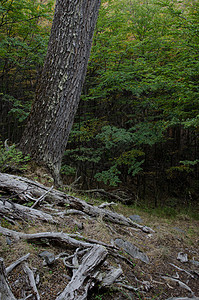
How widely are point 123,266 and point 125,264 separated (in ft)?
0.18

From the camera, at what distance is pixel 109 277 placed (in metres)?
1.46

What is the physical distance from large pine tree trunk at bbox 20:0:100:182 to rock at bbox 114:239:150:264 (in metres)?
1.66

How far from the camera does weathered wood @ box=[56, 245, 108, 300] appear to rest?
121cm

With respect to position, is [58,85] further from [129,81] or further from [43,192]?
[129,81]

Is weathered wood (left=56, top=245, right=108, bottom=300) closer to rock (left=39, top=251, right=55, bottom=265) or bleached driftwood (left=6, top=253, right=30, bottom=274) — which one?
rock (left=39, top=251, right=55, bottom=265)

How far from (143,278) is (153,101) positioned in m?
6.04

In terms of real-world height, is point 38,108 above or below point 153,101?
below

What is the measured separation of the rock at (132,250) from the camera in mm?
2127

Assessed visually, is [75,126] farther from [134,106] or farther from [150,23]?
[150,23]

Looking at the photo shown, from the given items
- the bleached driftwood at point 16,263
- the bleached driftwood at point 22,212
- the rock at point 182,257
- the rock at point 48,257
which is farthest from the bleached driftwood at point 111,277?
the rock at point 182,257

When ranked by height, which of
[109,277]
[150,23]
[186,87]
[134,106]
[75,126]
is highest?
[150,23]

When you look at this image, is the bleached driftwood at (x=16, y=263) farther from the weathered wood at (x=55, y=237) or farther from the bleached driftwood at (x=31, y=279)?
the weathered wood at (x=55, y=237)

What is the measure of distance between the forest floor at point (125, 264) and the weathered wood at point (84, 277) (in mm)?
88

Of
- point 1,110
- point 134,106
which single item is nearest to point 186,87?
A: point 134,106
